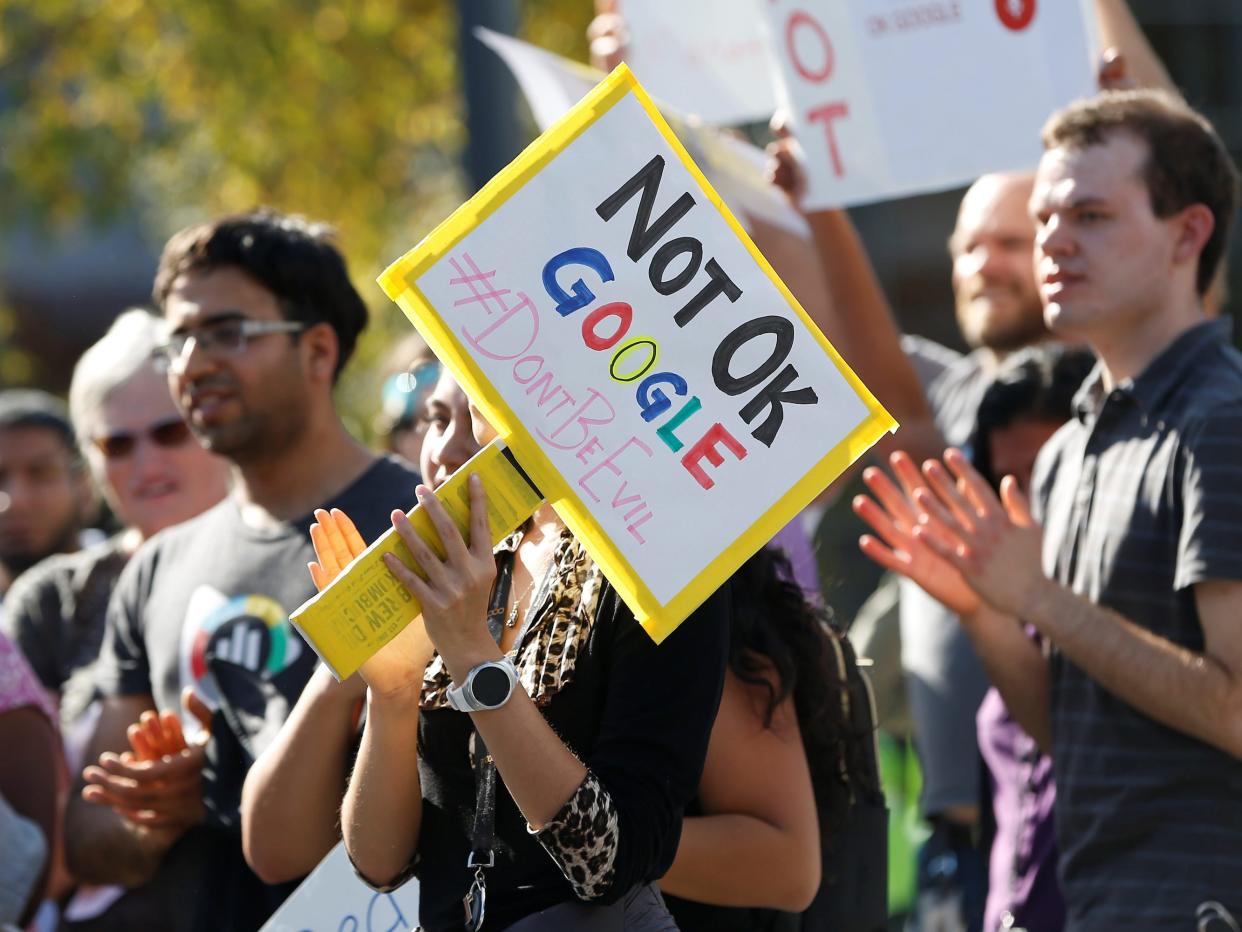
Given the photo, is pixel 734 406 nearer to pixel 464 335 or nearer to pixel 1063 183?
pixel 464 335

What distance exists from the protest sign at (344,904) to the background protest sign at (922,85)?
206cm

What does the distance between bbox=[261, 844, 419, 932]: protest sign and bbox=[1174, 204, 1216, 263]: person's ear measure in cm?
189

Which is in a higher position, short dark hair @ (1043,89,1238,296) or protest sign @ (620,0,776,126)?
protest sign @ (620,0,776,126)

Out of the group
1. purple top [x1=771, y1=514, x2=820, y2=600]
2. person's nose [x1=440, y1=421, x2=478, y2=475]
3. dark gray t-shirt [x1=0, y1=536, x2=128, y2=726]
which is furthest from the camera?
dark gray t-shirt [x1=0, y1=536, x2=128, y2=726]

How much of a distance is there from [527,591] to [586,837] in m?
0.46

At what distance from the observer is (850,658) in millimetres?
Answer: 3156

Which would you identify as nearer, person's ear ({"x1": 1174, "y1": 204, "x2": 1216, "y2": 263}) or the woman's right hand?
the woman's right hand

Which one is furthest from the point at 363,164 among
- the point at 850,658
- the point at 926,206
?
the point at 926,206

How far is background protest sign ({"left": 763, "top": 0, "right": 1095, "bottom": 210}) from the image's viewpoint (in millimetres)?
4266

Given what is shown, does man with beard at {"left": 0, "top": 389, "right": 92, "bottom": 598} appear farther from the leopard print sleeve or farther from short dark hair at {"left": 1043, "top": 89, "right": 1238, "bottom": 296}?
the leopard print sleeve

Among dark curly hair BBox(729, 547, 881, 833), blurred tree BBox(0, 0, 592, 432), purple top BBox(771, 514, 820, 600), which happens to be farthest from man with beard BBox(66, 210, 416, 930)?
blurred tree BBox(0, 0, 592, 432)

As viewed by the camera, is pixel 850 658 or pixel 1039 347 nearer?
pixel 850 658

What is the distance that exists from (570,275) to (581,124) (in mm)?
195

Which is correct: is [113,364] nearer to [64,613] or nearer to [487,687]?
[64,613]
